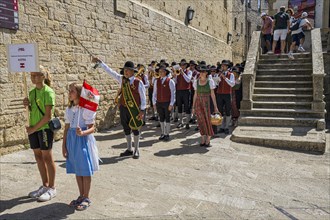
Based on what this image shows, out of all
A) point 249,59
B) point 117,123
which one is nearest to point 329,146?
point 249,59

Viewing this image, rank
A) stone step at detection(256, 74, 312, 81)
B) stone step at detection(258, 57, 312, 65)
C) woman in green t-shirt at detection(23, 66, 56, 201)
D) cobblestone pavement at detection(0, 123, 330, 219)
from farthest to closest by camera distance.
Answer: stone step at detection(258, 57, 312, 65), stone step at detection(256, 74, 312, 81), woman in green t-shirt at detection(23, 66, 56, 201), cobblestone pavement at detection(0, 123, 330, 219)

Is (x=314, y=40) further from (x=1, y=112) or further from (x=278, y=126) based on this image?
(x=1, y=112)

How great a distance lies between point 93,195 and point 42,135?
41.7 inches

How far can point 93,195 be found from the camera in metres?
4.10

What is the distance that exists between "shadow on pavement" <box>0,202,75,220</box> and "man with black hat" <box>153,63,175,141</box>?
3902 millimetres

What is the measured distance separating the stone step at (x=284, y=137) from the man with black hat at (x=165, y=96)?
1682mm

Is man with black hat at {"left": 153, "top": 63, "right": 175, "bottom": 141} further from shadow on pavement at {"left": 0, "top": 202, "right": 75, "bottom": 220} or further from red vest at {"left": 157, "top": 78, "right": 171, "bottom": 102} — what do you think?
shadow on pavement at {"left": 0, "top": 202, "right": 75, "bottom": 220}

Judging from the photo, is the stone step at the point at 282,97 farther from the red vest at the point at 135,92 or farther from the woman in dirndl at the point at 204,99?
the red vest at the point at 135,92

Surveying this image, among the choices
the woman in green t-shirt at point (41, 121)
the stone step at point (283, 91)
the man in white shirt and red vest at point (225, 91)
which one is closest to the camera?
the woman in green t-shirt at point (41, 121)

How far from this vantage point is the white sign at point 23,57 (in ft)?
13.0

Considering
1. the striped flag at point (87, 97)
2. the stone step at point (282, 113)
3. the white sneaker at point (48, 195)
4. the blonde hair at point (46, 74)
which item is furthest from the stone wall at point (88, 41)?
the stone step at point (282, 113)

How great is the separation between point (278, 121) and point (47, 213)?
20.7ft

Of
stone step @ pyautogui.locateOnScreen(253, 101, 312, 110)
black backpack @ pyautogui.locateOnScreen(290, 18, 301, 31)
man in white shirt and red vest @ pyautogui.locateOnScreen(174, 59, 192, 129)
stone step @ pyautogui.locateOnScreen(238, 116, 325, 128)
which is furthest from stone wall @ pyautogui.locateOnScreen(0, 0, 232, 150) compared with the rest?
black backpack @ pyautogui.locateOnScreen(290, 18, 301, 31)

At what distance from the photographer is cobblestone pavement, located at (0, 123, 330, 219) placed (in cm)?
367
